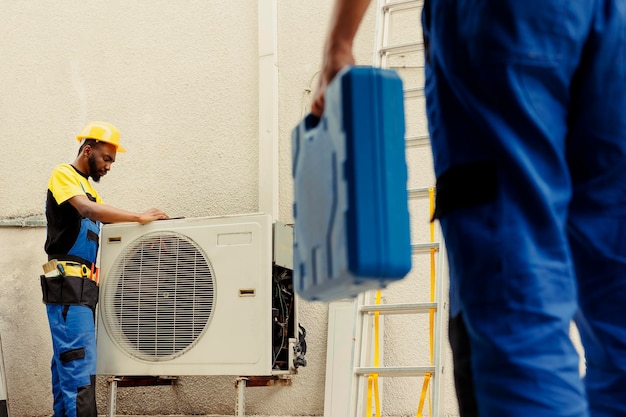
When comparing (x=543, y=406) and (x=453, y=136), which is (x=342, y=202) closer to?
(x=453, y=136)

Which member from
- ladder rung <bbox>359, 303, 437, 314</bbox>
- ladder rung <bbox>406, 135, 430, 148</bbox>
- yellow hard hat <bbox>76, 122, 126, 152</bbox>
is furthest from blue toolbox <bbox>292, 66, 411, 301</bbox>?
yellow hard hat <bbox>76, 122, 126, 152</bbox>

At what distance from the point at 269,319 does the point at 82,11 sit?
2254mm

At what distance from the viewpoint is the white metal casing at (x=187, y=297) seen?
128 inches

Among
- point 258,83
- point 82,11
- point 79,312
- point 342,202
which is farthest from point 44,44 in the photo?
point 342,202

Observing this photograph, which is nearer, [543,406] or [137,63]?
[543,406]

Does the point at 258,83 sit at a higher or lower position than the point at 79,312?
higher

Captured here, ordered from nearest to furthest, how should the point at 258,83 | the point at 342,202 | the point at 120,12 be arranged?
1. the point at 342,202
2. the point at 258,83
3. the point at 120,12

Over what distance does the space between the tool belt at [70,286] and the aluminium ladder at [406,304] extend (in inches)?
49.2

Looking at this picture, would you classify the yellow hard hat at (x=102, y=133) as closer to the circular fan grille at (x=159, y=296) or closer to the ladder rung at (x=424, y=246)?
the circular fan grille at (x=159, y=296)

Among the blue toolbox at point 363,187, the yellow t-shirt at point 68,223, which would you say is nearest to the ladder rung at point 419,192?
the yellow t-shirt at point 68,223

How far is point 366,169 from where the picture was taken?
86 cm

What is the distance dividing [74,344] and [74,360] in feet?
0.22

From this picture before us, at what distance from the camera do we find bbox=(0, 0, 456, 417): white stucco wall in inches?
153

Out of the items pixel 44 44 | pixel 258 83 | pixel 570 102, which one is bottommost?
pixel 570 102
